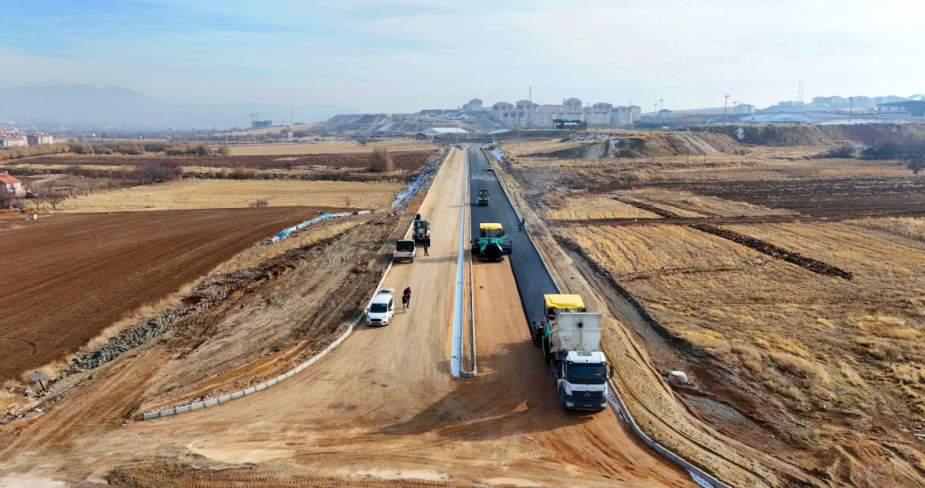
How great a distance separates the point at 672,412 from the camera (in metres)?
15.7

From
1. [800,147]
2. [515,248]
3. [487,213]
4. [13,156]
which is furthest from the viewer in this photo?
[13,156]

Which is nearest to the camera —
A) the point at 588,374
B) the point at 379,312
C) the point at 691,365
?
the point at 588,374

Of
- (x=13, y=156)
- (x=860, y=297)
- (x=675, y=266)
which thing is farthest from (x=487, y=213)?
(x=13, y=156)

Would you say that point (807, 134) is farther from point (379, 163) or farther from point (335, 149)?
point (335, 149)

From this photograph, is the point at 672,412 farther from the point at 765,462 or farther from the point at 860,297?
the point at 860,297

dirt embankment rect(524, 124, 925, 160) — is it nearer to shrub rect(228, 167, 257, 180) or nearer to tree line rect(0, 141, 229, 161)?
shrub rect(228, 167, 257, 180)

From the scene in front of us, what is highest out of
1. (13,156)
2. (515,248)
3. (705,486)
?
(13,156)

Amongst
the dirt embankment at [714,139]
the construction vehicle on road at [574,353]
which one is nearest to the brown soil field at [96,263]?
the construction vehicle on road at [574,353]

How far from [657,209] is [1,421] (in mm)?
45514

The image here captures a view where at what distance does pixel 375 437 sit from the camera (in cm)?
1445

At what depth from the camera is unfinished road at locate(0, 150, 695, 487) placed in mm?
12719

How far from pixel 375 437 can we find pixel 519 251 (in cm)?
2056

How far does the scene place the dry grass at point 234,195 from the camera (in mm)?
55000

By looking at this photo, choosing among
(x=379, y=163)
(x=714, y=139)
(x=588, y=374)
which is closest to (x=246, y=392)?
(x=588, y=374)
